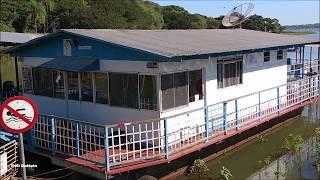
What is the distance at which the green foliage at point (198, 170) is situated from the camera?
1059 centimetres

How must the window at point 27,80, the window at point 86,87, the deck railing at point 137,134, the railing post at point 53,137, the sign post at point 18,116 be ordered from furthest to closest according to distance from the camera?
the window at point 27,80 → the window at point 86,87 → the railing post at point 53,137 → the deck railing at point 137,134 → the sign post at point 18,116

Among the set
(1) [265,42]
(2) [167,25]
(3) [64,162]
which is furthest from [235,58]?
(2) [167,25]

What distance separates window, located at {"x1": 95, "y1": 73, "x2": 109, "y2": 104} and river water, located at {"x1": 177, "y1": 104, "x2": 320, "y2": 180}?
288cm

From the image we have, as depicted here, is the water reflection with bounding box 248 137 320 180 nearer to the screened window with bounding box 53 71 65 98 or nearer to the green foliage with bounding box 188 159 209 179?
the green foliage with bounding box 188 159 209 179

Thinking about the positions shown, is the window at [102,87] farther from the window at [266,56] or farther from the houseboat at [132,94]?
the window at [266,56]

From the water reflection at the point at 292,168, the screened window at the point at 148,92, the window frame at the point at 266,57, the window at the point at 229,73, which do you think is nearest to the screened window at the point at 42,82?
the screened window at the point at 148,92

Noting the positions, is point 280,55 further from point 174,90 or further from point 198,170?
point 198,170

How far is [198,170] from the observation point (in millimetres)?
10664

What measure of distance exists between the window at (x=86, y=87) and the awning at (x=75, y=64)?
0.48m

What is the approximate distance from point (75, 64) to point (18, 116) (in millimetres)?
5515

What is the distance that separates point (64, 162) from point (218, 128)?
4.41m

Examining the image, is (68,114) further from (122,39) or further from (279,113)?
(279,113)

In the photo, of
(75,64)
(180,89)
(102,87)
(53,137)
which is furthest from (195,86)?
(53,137)

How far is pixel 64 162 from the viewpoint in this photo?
9.72 m
